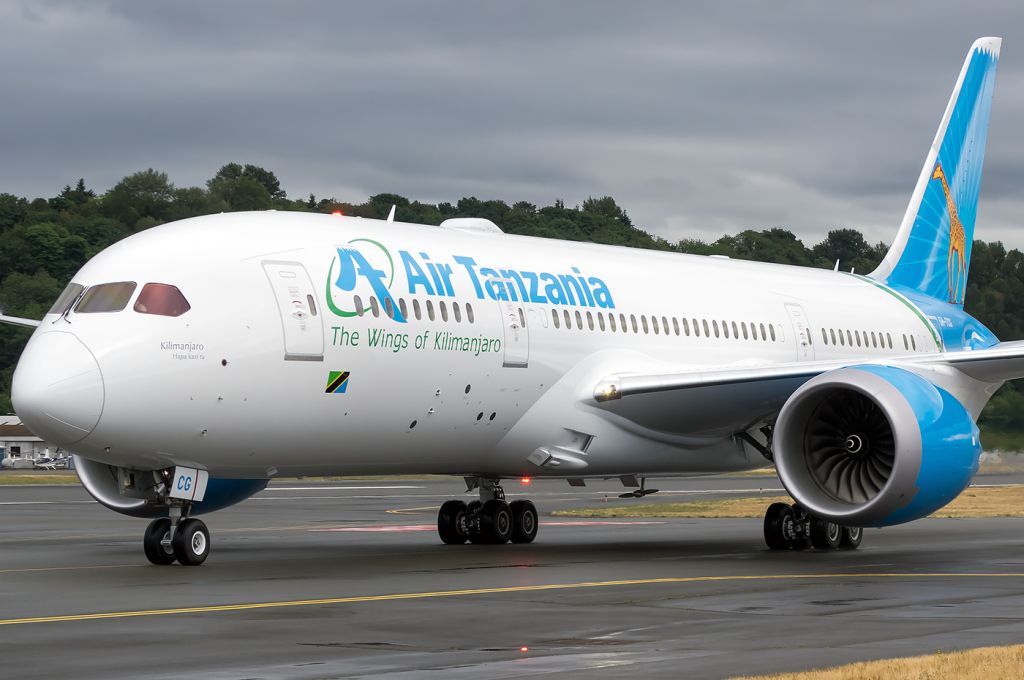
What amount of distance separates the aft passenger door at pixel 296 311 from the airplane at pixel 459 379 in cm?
3

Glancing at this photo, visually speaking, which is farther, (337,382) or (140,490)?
(140,490)

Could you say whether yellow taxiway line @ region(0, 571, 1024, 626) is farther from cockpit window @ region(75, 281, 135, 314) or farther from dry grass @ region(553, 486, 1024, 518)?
dry grass @ region(553, 486, 1024, 518)

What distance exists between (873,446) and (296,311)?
7704mm

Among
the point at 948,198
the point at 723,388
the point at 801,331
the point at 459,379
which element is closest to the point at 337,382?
the point at 459,379

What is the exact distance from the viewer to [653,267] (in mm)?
23688

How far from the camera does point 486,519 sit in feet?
74.7

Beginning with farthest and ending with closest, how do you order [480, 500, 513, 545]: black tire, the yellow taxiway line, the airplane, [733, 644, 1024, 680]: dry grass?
[480, 500, 513, 545]: black tire, the airplane, the yellow taxiway line, [733, 644, 1024, 680]: dry grass

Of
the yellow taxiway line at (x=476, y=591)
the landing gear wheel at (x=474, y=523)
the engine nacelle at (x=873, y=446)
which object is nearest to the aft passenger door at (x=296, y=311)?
the yellow taxiway line at (x=476, y=591)

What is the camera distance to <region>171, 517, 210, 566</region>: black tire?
17.1 metres

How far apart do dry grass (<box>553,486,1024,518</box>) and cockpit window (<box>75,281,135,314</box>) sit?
61.1 feet

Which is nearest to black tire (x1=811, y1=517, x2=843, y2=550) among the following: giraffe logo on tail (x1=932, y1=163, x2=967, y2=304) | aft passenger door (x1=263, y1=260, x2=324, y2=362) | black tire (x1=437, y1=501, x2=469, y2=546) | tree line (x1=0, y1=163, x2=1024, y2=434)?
black tire (x1=437, y1=501, x2=469, y2=546)

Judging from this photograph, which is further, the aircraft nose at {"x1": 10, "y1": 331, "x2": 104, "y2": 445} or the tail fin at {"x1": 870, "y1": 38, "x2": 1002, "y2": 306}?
the tail fin at {"x1": 870, "y1": 38, "x2": 1002, "y2": 306}

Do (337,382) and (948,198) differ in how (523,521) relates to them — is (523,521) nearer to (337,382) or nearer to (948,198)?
(337,382)

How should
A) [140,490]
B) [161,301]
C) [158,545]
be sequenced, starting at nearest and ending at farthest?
[161,301]
[158,545]
[140,490]
